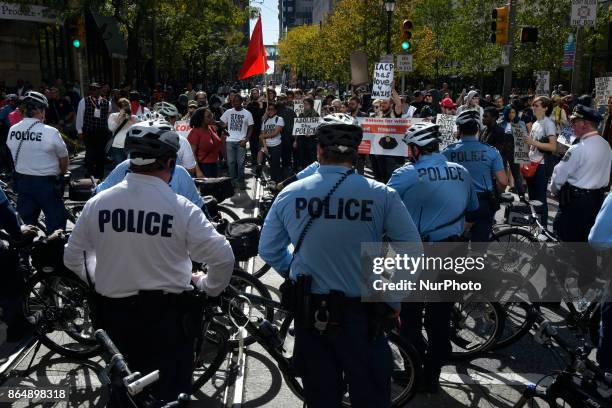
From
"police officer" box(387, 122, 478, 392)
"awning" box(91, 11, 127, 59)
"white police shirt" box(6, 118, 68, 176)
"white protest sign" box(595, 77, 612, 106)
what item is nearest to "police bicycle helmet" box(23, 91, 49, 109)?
"white police shirt" box(6, 118, 68, 176)

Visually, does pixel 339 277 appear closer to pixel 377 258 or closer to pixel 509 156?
pixel 377 258

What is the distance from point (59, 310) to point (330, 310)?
3.18m

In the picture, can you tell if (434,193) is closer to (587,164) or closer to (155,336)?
(155,336)

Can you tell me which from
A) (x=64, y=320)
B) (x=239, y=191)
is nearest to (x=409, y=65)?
(x=239, y=191)

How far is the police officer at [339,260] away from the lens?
3.29 metres

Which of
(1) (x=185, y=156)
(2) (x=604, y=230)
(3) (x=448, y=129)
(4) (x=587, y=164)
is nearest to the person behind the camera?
(2) (x=604, y=230)

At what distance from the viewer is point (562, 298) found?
21.7 feet

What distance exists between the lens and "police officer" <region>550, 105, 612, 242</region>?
641 centimetres

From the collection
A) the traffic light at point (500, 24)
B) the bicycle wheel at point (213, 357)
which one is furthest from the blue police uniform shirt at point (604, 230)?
the traffic light at point (500, 24)

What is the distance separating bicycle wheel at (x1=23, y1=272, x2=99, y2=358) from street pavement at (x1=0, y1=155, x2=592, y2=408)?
0.13 m

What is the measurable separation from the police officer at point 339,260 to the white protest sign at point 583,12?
46.1 feet

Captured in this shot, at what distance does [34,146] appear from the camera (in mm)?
7000

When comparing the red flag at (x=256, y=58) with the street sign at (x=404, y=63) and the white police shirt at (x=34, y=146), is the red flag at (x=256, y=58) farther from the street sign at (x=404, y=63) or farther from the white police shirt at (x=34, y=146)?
the street sign at (x=404, y=63)

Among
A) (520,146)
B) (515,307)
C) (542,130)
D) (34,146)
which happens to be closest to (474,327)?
(515,307)
